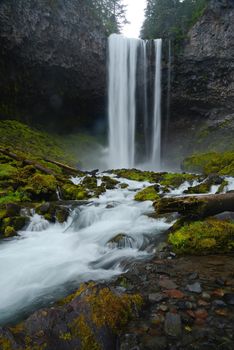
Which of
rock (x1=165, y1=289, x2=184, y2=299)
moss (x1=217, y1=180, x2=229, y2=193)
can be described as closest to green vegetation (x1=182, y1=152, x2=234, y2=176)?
moss (x1=217, y1=180, x2=229, y2=193)

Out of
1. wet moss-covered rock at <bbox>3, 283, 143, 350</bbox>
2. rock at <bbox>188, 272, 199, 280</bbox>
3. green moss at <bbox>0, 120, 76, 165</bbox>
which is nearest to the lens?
wet moss-covered rock at <bbox>3, 283, 143, 350</bbox>

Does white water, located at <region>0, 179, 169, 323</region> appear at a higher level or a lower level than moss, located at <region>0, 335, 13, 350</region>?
higher

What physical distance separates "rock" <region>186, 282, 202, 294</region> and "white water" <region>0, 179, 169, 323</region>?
4.68 ft

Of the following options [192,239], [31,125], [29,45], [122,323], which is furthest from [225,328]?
[31,125]

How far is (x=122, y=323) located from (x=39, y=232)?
15.7 feet

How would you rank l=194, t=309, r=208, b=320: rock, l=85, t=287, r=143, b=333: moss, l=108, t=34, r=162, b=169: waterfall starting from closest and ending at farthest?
l=85, t=287, r=143, b=333: moss < l=194, t=309, r=208, b=320: rock < l=108, t=34, r=162, b=169: waterfall

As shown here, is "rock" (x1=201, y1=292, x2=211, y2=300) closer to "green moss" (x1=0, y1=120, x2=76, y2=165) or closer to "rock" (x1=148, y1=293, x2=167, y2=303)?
"rock" (x1=148, y1=293, x2=167, y2=303)

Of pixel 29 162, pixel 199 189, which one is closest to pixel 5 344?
pixel 199 189

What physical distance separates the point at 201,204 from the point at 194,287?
229cm

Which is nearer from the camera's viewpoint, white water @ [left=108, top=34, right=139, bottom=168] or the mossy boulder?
the mossy boulder

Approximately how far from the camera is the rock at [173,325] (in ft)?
8.62

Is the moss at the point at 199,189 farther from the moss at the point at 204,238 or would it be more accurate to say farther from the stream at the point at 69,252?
the moss at the point at 204,238

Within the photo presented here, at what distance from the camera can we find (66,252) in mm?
5848

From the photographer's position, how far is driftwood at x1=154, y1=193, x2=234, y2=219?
538cm
